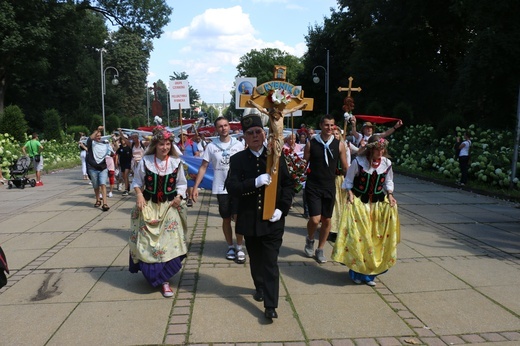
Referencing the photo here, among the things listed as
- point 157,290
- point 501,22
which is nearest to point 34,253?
point 157,290

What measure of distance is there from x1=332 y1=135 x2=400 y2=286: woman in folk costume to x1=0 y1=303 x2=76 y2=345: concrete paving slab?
2.94m

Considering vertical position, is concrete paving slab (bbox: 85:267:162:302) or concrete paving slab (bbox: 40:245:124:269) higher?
concrete paving slab (bbox: 85:267:162:302)

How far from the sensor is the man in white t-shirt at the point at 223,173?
20.5ft

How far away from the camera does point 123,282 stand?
18.0 ft

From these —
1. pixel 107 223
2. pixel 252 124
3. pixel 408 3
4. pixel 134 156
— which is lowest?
pixel 107 223

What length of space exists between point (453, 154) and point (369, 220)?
13.8m

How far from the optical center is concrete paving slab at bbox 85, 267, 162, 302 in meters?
4.98

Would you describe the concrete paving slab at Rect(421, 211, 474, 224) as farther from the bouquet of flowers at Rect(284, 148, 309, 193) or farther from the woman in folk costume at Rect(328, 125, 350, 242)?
the woman in folk costume at Rect(328, 125, 350, 242)

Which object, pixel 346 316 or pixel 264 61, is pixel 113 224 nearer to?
pixel 346 316

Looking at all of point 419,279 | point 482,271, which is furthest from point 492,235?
point 419,279

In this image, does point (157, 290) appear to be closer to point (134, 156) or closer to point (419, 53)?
point (134, 156)

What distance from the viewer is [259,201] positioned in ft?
14.3

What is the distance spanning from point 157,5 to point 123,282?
1450 inches

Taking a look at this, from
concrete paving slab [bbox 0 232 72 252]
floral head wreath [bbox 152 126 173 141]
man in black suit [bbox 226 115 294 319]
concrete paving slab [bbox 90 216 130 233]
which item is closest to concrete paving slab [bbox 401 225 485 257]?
man in black suit [bbox 226 115 294 319]
